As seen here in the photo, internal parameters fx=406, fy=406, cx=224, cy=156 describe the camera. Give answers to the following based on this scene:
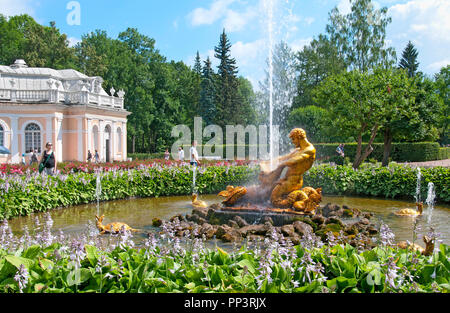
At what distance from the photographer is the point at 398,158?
34000mm

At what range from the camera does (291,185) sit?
27.5ft

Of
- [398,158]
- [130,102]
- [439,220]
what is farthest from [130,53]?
[439,220]

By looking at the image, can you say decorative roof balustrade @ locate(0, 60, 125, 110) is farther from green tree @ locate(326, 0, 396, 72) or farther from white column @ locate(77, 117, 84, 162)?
green tree @ locate(326, 0, 396, 72)

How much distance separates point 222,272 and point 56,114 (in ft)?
97.6

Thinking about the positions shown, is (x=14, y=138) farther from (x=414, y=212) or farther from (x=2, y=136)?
(x=414, y=212)

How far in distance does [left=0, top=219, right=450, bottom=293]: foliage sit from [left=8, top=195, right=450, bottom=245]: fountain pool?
395 cm

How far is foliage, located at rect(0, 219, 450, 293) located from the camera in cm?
298

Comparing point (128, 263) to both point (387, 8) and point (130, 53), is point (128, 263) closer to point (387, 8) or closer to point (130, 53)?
point (387, 8)

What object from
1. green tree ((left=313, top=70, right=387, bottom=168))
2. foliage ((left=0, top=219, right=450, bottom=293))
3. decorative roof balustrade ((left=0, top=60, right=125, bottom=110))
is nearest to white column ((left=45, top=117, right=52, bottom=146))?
decorative roof balustrade ((left=0, top=60, right=125, bottom=110))

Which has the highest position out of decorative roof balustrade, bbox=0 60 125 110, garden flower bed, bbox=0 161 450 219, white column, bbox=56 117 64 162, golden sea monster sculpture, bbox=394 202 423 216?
decorative roof balustrade, bbox=0 60 125 110

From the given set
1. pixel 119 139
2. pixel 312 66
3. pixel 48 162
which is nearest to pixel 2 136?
pixel 119 139

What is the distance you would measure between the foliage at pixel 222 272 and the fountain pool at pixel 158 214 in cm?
395

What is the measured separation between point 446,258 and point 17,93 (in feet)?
105
